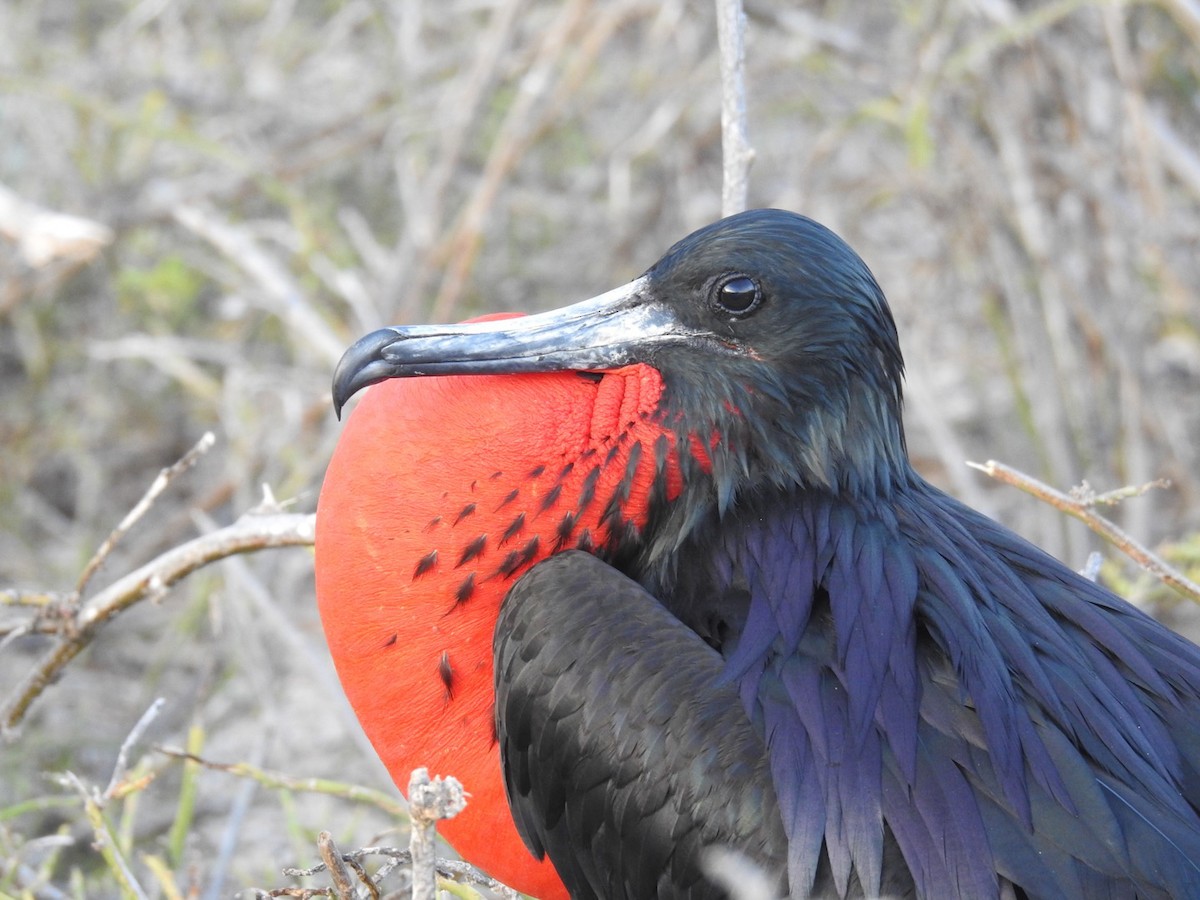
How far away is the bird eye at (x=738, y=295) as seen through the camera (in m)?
1.68

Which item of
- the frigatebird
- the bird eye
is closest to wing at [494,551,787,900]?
the frigatebird

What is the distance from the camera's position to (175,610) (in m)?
3.54

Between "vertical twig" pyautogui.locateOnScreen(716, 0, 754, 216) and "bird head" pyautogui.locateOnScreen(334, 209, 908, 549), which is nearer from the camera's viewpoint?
"bird head" pyautogui.locateOnScreen(334, 209, 908, 549)

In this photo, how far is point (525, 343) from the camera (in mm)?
1684

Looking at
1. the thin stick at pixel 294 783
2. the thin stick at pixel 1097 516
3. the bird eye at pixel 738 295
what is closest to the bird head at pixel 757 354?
the bird eye at pixel 738 295

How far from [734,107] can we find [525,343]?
58 cm

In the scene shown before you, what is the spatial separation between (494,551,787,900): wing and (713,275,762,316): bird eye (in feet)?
1.15

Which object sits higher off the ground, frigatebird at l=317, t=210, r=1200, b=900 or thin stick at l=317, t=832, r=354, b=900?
frigatebird at l=317, t=210, r=1200, b=900

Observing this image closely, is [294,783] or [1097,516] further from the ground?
[1097,516]

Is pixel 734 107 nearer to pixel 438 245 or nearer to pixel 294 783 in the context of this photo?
pixel 294 783

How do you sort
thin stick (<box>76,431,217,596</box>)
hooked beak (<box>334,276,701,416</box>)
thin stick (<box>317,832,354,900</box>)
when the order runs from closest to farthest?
thin stick (<box>317,832,354,900</box>), hooked beak (<box>334,276,701,416</box>), thin stick (<box>76,431,217,596</box>)

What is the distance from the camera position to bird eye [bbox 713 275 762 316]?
168 centimetres

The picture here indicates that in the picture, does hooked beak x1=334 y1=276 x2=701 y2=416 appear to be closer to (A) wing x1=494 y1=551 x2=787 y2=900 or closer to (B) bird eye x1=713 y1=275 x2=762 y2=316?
(B) bird eye x1=713 y1=275 x2=762 y2=316

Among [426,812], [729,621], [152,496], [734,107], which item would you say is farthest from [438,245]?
[426,812]
